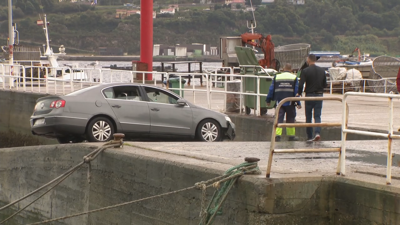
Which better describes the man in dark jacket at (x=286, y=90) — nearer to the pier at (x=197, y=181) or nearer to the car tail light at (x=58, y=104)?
the pier at (x=197, y=181)

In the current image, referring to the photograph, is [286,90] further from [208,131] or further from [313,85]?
[208,131]

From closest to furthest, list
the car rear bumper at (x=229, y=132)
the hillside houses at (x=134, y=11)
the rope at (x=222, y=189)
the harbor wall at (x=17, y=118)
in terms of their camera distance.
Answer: the rope at (x=222, y=189)
the car rear bumper at (x=229, y=132)
the harbor wall at (x=17, y=118)
the hillside houses at (x=134, y=11)

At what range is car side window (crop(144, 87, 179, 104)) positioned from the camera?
49.4 ft

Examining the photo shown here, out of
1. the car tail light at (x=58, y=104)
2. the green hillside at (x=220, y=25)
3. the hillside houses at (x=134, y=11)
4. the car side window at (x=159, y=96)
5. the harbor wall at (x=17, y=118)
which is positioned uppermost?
the hillside houses at (x=134, y=11)

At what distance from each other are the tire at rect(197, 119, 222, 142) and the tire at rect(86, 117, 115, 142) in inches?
74.3

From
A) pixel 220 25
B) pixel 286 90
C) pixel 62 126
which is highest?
pixel 220 25

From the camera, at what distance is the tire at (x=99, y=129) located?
14203 millimetres

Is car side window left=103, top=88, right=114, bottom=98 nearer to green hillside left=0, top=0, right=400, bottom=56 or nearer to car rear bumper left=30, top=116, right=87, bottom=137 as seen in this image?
car rear bumper left=30, top=116, right=87, bottom=137

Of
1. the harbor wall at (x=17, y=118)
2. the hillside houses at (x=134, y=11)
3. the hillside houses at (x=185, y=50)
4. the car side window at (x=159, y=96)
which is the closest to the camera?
the car side window at (x=159, y=96)

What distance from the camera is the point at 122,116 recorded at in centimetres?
1451

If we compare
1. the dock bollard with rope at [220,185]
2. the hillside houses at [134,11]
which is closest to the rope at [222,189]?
the dock bollard with rope at [220,185]

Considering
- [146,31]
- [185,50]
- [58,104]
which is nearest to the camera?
[58,104]

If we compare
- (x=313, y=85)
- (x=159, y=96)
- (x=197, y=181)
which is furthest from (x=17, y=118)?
(x=197, y=181)

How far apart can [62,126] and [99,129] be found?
74cm
